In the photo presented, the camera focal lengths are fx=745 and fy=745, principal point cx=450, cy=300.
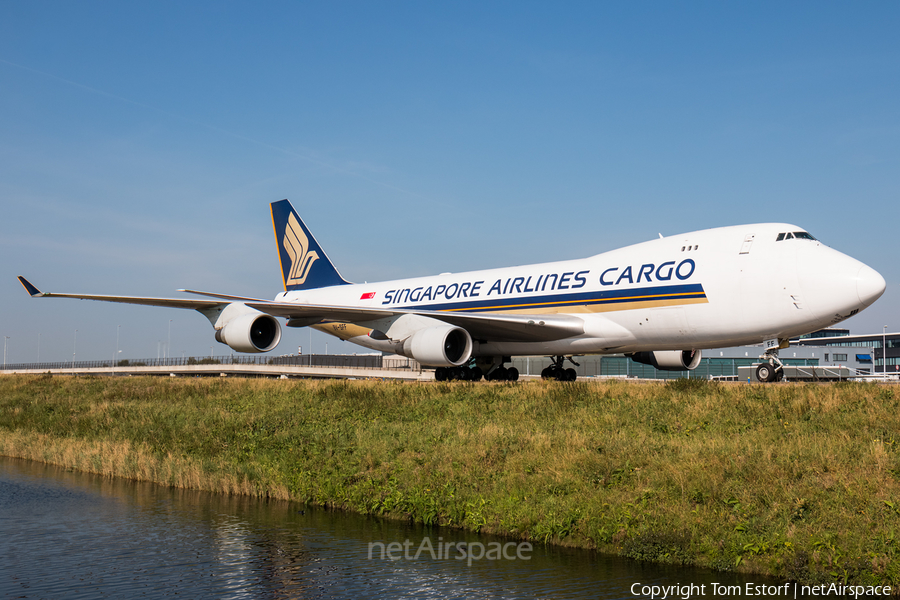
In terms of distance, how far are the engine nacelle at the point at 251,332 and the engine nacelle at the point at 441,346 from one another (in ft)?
19.1

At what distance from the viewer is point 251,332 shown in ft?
93.0

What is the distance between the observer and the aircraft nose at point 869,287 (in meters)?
19.8

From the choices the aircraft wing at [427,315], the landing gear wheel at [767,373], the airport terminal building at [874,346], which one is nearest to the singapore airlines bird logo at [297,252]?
the aircraft wing at [427,315]

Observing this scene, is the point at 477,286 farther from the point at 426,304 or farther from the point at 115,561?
the point at 115,561

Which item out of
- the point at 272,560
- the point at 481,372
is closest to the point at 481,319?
the point at 481,372

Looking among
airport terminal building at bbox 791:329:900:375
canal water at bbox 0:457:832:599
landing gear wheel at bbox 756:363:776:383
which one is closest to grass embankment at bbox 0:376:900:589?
canal water at bbox 0:457:832:599

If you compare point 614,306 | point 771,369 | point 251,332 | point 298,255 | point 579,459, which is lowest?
point 579,459

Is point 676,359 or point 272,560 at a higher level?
point 676,359

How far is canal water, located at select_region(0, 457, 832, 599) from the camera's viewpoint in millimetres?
9273

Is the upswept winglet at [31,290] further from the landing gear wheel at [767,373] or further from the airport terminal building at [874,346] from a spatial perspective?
the airport terminal building at [874,346]

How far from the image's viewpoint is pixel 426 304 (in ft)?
105

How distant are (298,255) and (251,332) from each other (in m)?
11.7

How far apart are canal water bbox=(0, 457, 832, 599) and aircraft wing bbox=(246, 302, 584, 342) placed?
12223 mm

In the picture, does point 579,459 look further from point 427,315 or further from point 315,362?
point 315,362
